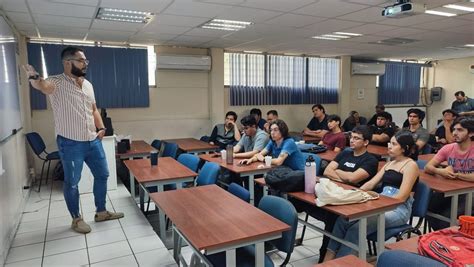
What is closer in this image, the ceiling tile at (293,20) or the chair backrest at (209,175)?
the chair backrest at (209,175)

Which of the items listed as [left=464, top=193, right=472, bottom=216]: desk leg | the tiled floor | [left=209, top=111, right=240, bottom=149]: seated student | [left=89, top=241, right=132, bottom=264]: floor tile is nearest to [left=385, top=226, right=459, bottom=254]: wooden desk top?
the tiled floor

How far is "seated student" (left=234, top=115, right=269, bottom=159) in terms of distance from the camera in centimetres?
417

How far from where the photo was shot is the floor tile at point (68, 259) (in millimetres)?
2693

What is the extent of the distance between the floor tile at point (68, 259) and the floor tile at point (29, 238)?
49 centimetres

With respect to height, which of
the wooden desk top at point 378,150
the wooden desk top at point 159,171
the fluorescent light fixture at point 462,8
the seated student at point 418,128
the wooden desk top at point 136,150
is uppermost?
the fluorescent light fixture at point 462,8

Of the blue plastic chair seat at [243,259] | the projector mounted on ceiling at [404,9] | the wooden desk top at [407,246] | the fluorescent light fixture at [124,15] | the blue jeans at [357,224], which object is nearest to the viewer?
the wooden desk top at [407,246]

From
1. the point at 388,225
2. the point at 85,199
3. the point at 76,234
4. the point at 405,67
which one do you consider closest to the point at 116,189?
the point at 85,199

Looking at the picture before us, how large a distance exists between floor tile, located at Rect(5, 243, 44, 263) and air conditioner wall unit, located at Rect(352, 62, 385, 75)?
26.1 feet

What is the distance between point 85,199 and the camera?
4.43 meters

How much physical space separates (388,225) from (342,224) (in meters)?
0.33

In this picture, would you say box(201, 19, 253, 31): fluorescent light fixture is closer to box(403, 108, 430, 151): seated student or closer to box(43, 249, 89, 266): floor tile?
box(403, 108, 430, 151): seated student

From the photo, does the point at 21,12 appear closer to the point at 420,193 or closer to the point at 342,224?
the point at 342,224

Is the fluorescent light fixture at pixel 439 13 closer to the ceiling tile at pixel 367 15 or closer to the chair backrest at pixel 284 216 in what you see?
the ceiling tile at pixel 367 15

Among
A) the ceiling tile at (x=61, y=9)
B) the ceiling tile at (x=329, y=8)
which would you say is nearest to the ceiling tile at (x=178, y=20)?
the ceiling tile at (x=61, y=9)
